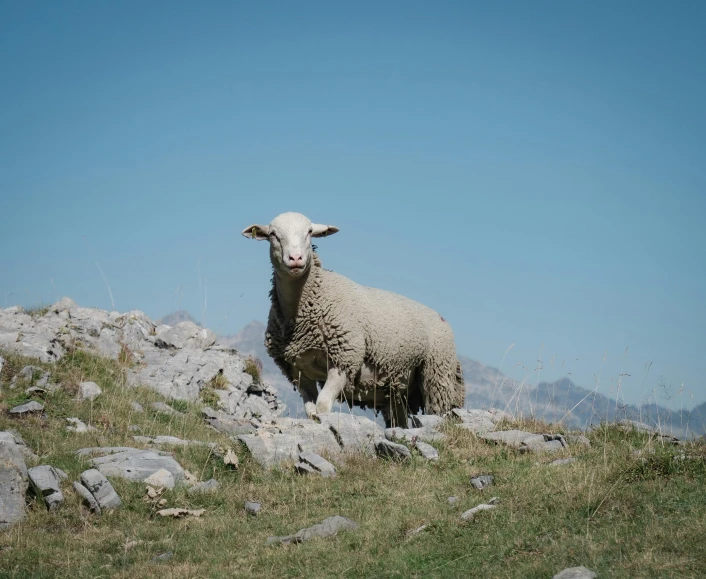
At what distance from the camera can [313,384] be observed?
14328 mm

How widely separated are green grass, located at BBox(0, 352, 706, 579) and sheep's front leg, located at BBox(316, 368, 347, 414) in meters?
2.12

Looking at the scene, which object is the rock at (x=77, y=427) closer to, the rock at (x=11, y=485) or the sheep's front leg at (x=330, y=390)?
the rock at (x=11, y=485)

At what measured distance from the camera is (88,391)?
50.5 feet

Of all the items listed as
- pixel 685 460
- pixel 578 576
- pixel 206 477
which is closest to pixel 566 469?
pixel 685 460

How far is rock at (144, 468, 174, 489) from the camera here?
32.9ft

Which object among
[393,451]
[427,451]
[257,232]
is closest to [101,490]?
[393,451]

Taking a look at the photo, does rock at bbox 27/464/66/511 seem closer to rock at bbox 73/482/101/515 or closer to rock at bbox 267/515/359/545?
rock at bbox 73/482/101/515

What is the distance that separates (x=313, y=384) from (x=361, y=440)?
9.16 ft

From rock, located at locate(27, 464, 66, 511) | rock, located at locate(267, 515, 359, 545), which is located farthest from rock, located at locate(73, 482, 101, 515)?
rock, located at locate(267, 515, 359, 545)

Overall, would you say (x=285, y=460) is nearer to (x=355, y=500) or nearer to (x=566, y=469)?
(x=355, y=500)

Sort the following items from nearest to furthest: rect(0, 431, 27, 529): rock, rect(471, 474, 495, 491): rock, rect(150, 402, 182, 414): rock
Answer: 1. rect(0, 431, 27, 529): rock
2. rect(471, 474, 495, 491): rock
3. rect(150, 402, 182, 414): rock

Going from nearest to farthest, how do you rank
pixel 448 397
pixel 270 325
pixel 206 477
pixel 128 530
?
1. pixel 128 530
2. pixel 206 477
3. pixel 270 325
4. pixel 448 397

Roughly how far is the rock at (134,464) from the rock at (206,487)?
327 mm


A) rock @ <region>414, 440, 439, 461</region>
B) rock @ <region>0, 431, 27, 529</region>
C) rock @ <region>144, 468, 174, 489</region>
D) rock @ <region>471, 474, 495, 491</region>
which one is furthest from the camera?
rock @ <region>414, 440, 439, 461</region>
